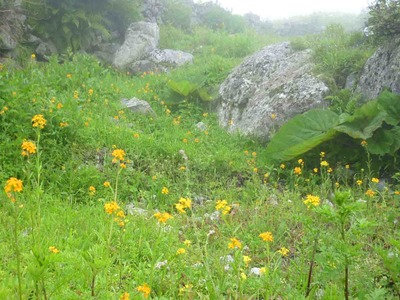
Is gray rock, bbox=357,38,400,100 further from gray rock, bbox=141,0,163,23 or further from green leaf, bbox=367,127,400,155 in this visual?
gray rock, bbox=141,0,163,23

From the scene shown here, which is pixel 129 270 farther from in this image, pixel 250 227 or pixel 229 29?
pixel 229 29

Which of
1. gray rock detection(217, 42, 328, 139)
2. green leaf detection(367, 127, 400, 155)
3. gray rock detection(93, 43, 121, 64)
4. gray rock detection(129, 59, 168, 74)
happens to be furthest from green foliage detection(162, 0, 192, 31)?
green leaf detection(367, 127, 400, 155)

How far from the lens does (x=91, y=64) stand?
30.7 feet

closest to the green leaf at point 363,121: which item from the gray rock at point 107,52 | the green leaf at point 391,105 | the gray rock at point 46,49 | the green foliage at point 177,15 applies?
the green leaf at point 391,105

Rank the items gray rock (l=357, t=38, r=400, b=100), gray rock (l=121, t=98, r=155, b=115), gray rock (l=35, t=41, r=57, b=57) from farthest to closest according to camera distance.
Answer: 1. gray rock (l=35, t=41, r=57, b=57)
2. gray rock (l=121, t=98, r=155, b=115)
3. gray rock (l=357, t=38, r=400, b=100)

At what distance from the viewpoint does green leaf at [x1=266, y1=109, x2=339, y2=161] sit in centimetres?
568

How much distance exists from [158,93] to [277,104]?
278 centimetres

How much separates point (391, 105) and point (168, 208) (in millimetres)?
3074

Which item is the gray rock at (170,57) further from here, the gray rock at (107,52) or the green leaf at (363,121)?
the green leaf at (363,121)

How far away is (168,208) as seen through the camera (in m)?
4.39

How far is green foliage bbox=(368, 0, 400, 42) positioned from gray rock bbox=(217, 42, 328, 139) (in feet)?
3.69

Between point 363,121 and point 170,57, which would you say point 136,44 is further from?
point 363,121

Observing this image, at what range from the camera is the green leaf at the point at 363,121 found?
16.9 ft

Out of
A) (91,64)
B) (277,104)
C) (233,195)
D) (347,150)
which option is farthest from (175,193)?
(91,64)
